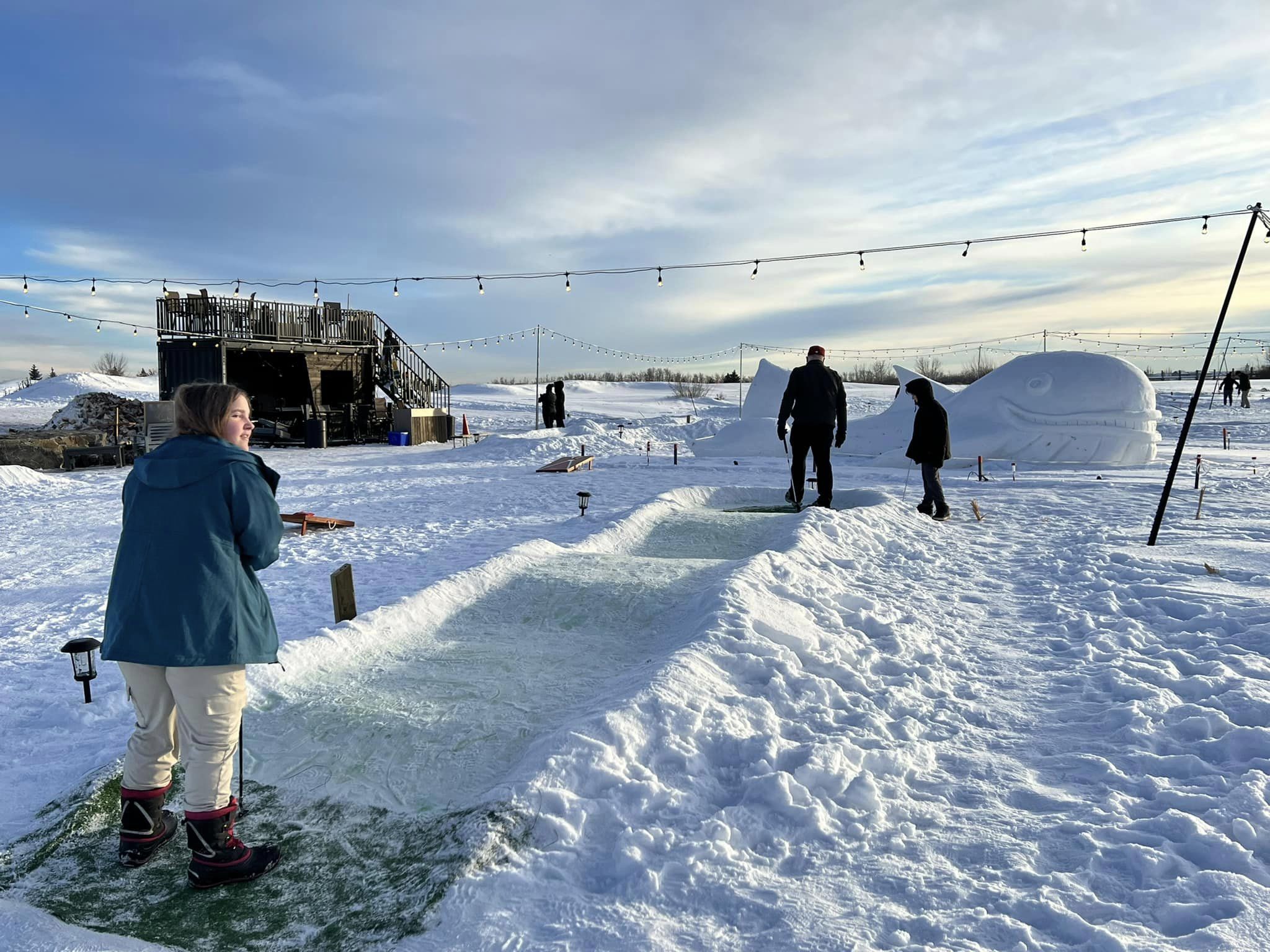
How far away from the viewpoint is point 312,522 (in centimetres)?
969

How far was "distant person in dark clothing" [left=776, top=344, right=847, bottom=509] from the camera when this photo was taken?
9.71 meters

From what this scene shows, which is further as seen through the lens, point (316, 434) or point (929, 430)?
point (316, 434)

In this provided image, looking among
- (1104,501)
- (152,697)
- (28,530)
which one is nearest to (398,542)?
(28,530)

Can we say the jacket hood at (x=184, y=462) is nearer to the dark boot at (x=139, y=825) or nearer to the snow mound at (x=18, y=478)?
the dark boot at (x=139, y=825)

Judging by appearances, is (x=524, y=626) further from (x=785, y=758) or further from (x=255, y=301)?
(x=255, y=301)

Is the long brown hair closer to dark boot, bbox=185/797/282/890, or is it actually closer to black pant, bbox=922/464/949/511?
dark boot, bbox=185/797/282/890

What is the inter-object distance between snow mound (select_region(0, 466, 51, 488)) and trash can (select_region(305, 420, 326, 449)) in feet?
29.2

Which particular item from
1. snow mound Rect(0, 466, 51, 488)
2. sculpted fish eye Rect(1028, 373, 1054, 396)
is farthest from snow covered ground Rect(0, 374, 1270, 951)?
sculpted fish eye Rect(1028, 373, 1054, 396)

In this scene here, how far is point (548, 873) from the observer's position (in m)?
2.67

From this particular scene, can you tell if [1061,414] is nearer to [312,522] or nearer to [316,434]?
[312,522]

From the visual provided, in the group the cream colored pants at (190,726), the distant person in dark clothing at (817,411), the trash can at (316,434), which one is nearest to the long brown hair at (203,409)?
the cream colored pants at (190,726)

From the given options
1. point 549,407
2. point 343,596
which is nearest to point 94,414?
point 549,407

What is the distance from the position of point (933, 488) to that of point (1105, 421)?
855cm

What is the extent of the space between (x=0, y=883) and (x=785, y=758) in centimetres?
285
